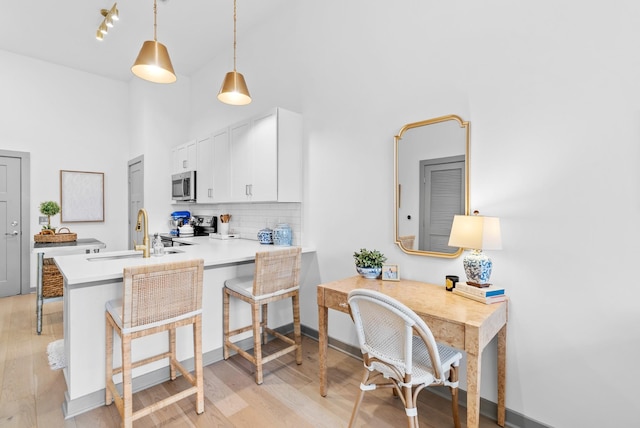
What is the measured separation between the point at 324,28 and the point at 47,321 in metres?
4.26

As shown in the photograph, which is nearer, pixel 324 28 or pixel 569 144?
pixel 569 144

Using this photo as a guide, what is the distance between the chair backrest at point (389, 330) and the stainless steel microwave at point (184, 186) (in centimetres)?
340

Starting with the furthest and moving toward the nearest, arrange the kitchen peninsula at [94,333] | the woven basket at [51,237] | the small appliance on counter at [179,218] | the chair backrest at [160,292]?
the small appliance on counter at [179,218] < the woven basket at [51,237] < the kitchen peninsula at [94,333] < the chair backrest at [160,292]

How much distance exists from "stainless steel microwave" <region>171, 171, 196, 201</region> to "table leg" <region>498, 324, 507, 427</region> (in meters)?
3.88

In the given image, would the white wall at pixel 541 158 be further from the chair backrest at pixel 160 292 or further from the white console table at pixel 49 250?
the white console table at pixel 49 250

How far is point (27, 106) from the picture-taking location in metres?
4.66

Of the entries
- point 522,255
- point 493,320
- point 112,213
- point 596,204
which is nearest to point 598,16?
point 596,204

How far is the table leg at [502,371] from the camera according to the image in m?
1.89

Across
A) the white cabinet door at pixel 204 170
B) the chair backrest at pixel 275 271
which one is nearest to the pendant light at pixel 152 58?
the chair backrest at pixel 275 271

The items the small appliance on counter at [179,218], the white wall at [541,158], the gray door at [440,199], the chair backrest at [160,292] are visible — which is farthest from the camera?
the small appliance on counter at [179,218]

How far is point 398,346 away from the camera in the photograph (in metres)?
1.52

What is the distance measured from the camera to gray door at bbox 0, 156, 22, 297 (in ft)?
14.8

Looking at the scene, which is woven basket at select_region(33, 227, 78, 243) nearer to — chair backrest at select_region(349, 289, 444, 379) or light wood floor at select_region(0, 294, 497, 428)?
light wood floor at select_region(0, 294, 497, 428)

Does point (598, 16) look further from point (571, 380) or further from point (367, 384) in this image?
point (367, 384)
